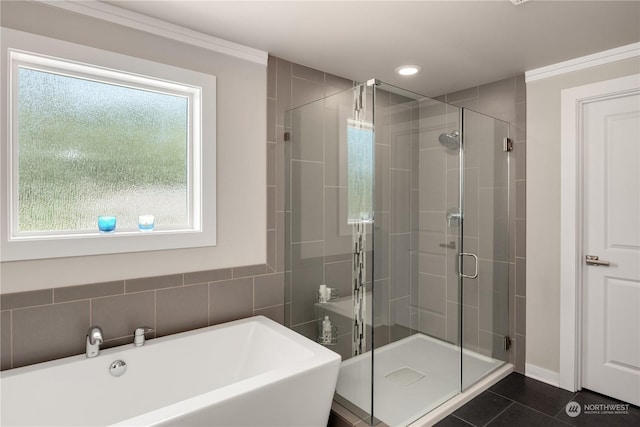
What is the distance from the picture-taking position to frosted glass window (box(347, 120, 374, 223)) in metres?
2.04

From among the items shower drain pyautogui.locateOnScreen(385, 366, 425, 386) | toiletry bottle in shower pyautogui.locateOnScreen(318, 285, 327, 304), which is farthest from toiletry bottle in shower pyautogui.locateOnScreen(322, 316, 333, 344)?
shower drain pyautogui.locateOnScreen(385, 366, 425, 386)

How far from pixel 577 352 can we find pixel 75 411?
3.17 metres

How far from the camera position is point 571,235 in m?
2.58

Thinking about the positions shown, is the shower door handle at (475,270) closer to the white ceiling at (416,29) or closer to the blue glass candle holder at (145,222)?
the white ceiling at (416,29)

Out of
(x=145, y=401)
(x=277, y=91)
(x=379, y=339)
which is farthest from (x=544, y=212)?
(x=145, y=401)

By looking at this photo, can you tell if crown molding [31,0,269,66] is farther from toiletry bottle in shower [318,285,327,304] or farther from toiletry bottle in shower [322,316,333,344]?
toiletry bottle in shower [322,316,333,344]

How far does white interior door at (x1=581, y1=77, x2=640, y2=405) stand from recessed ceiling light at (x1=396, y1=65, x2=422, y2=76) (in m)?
1.21

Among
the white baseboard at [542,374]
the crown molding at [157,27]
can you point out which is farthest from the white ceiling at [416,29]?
the white baseboard at [542,374]

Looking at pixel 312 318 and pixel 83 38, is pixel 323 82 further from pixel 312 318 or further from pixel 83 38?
pixel 312 318

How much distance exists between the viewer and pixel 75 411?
5.74 ft

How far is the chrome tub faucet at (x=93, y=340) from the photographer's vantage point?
1814 mm

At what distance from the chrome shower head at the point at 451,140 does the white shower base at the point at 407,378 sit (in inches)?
50.3

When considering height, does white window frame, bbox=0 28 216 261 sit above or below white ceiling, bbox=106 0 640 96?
below

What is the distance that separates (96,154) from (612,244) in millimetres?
3359
